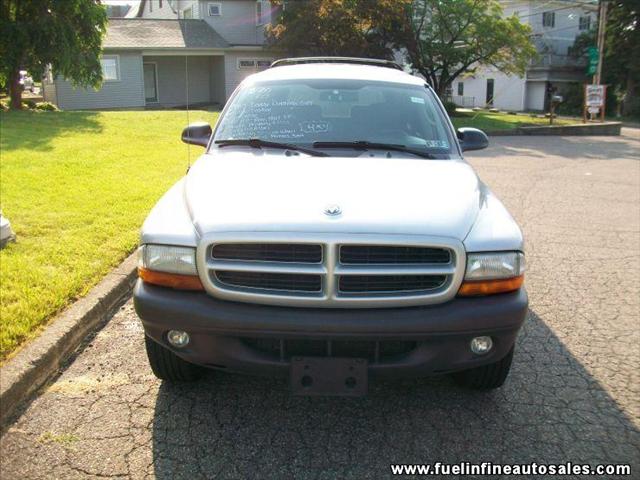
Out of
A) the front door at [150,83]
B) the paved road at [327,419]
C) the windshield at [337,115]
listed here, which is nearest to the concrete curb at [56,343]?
the paved road at [327,419]

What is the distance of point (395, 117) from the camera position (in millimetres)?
4277

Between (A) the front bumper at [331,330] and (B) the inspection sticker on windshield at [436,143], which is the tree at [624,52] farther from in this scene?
(A) the front bumper at [331,330]

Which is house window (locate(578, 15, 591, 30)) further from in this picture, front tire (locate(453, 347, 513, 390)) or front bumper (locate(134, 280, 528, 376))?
front bumper (locate(134, 280, 528, 376))

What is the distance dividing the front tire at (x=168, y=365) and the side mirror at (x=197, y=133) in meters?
1.78

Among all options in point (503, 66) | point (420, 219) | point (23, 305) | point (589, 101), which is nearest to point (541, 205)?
point (420, 219)

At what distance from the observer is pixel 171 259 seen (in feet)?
9.49

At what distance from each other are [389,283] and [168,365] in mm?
1342

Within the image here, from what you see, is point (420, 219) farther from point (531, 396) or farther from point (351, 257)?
point (531, 396)

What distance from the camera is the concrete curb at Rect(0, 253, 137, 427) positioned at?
3.27 meters

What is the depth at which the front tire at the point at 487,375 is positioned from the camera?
129 inches

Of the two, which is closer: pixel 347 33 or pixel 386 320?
pixel 386 320

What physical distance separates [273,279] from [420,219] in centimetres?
76

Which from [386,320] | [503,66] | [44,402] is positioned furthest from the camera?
[503,66]

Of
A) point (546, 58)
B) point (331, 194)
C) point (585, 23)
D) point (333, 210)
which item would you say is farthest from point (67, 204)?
point (585, 23)
